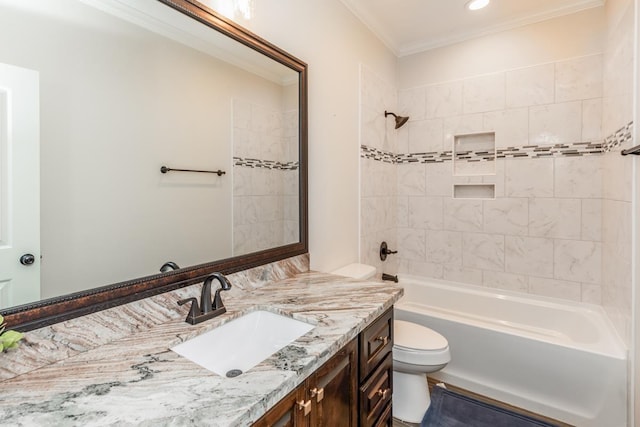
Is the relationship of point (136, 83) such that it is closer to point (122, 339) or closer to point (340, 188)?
point (122, 339)

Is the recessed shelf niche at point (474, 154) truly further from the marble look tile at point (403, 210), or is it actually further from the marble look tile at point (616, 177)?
the marble look tile at point (616, 177)

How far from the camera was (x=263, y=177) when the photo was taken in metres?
1.64

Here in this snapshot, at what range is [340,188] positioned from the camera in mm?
2191

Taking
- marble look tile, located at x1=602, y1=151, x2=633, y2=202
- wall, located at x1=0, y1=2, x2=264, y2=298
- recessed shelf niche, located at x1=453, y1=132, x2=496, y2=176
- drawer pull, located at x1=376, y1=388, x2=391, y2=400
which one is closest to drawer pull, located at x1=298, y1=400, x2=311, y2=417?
drawer pull, located at x1=376, y1=388, x2=391, y2=400

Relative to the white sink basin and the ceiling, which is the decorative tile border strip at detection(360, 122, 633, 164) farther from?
the white sink basin

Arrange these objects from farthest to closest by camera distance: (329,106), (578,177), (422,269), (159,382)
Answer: (422,269)
(578,177)
(329,106)
(159,382)

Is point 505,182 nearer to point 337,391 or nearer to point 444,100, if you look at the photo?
point 444,100

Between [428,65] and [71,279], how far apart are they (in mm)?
2997

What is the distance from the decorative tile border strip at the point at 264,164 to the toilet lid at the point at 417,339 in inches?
47.3

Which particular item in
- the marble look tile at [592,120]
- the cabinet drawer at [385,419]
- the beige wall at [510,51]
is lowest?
the cabinet drawer at [385,419]

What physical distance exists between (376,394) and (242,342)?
2.05 ft

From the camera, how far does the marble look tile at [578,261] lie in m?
2.30

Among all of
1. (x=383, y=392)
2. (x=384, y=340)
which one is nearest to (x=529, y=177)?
(x=384, y=340)

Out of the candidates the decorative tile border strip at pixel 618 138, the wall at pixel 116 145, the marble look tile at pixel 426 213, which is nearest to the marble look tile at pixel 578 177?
the decorative tile border strip at pixel 618 138
